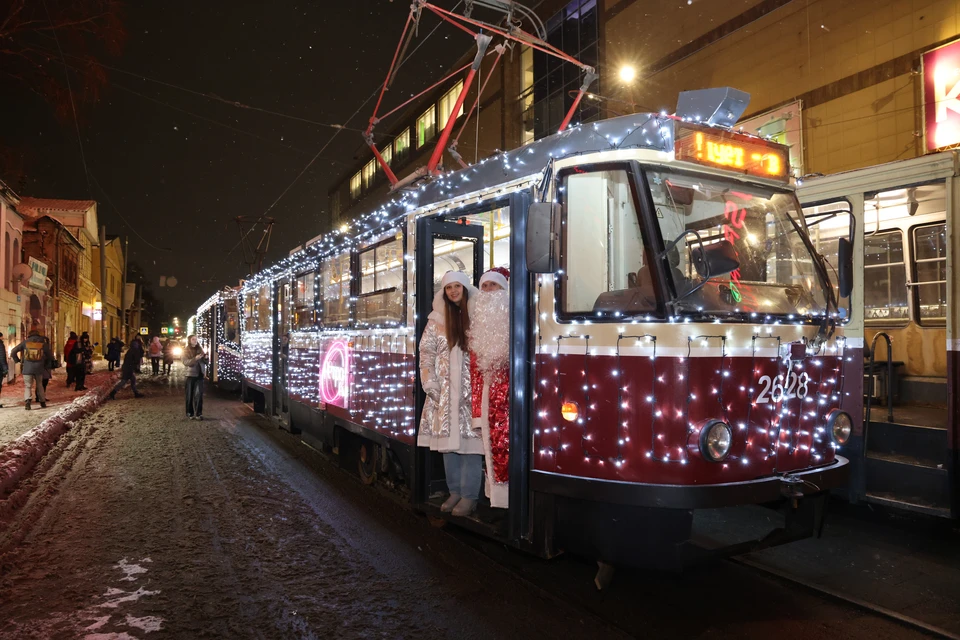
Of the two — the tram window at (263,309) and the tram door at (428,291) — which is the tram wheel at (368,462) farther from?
the tram window at (263,309)

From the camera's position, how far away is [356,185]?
43719mm

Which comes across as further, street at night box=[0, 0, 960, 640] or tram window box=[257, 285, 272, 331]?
tram window box=[257, 285, 272, 331]

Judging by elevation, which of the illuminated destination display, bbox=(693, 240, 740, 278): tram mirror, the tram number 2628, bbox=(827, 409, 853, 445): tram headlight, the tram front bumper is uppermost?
the illuminated destination display

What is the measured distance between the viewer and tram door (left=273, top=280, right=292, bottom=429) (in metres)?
10.5

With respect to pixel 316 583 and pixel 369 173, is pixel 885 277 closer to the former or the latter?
pixel 316 583

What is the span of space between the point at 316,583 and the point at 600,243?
9.67ft

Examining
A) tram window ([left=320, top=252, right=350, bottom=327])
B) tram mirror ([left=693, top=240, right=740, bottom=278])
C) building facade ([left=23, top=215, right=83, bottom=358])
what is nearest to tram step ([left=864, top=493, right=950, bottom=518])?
tram mirror ([left=693, top=240, right=740, bottom=278])

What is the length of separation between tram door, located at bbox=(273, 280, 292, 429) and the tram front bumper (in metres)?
6.86

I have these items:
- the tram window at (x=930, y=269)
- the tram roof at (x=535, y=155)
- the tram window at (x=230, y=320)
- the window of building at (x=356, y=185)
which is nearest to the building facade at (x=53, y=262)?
the tram window at (x=230, y=320)

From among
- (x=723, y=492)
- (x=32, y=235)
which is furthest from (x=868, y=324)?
(x=32, y=235)

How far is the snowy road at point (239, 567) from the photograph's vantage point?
4.02 m

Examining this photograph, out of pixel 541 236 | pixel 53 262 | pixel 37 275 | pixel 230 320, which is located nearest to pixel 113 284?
pixel 53 262

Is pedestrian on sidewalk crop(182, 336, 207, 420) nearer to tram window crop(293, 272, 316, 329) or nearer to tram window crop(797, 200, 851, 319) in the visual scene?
tram window crop(293, 272, 316, 329)

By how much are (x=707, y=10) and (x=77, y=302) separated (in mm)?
38579
